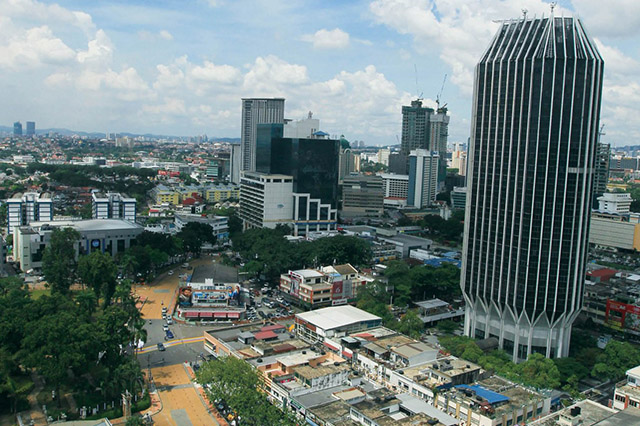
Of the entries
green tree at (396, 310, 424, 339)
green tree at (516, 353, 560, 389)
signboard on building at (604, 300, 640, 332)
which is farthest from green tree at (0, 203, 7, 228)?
signboard on building at (604, 300, 640, 332)

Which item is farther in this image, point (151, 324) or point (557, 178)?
point (151, 324)

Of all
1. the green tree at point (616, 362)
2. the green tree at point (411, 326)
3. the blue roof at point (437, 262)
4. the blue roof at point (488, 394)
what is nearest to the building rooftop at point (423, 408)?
the blue roof at point (488, 394)

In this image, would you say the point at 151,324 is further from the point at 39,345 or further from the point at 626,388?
the point at 626,388

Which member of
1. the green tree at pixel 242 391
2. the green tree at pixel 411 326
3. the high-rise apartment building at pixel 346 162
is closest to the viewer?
the green tree at pixel 242 391

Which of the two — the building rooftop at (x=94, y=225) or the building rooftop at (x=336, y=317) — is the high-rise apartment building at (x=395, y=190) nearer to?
the building rooftop at (x=94, y=225)

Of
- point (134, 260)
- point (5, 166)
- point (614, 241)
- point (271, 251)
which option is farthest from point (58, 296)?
point (5, 166)

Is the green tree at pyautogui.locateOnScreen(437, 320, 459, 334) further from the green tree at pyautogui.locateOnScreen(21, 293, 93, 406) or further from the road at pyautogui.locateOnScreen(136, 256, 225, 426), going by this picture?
the green tree at pyautogui.locateOnScreen(21, 293, 93, 406)

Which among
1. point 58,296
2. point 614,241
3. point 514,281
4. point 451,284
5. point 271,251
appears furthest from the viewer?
point 614,241
